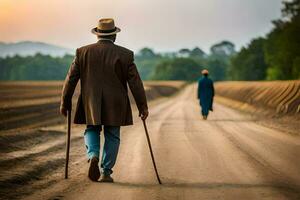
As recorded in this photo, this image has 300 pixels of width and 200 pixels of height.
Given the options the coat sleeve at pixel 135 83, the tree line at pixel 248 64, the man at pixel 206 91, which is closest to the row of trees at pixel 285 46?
the tree line at pixel 248 64

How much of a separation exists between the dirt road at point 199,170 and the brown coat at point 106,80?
85 cm

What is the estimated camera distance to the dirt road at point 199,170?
6.77 meters

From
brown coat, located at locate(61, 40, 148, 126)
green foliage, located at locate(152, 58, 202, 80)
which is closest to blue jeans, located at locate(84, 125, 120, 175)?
brown coat, located at locate(61, 40, 148, 126)

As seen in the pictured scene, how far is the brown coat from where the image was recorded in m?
7.89

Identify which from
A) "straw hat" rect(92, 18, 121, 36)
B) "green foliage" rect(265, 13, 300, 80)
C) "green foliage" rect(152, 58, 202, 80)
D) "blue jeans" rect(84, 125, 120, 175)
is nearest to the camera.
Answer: "blue jeans" rect(84, 125, 120, 175)

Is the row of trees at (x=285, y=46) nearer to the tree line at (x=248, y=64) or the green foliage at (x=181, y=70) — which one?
the tree line at (x=248, y=64)

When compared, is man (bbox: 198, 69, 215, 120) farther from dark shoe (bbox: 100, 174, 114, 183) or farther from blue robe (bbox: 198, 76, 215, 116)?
dark shoe (bbox: 100, 174, 114, 183)

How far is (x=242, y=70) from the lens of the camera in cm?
11712

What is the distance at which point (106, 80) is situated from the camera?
7.91 metres

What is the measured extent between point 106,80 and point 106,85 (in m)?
0.07

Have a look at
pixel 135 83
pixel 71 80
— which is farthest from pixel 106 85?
pixel 71 80

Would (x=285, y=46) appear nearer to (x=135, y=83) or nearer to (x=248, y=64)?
(x=248, y=64)

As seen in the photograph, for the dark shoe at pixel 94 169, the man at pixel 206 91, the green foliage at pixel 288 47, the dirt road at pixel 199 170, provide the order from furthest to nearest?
the green foliage at pixel 288 47, the man at pixel 206 91, the dark shoe at pixel 94 169, the dirt road at pixel 199 170

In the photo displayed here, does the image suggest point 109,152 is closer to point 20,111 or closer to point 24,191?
point 24,191
